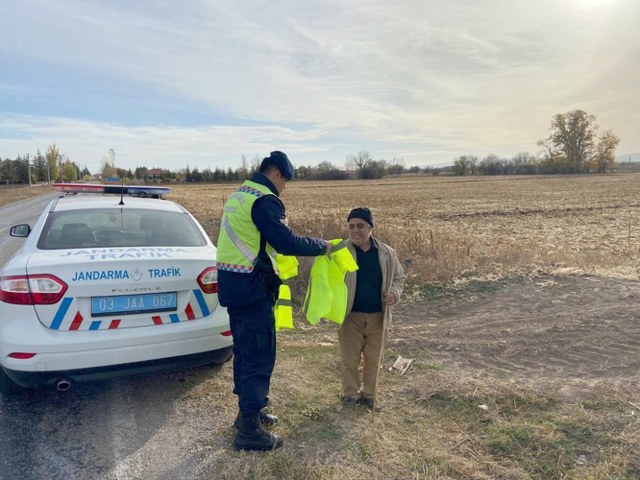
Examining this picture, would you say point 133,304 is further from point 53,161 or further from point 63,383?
point 53,161

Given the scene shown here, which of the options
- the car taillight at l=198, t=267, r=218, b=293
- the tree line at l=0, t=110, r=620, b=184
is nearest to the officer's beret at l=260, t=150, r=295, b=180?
the car taillight at l=198, t=267, r=218, b=293

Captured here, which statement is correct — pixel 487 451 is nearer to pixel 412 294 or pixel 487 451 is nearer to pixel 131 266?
pixel 131 266

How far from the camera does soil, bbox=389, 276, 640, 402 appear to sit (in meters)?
4.02

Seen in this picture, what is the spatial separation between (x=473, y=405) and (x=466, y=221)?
16.8 metres

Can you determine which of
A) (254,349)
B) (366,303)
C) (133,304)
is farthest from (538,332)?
(133,304)

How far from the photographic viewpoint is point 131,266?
3377mm

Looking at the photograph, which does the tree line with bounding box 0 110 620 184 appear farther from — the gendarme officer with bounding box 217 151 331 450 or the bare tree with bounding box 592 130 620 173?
the gendarme officer with bounding box 217 151 331 450

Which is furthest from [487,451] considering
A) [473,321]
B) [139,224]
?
[139,224]

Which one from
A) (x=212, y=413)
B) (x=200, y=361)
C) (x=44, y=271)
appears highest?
(x=44, y=271)

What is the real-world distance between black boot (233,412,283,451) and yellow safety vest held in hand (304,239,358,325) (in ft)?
2.52

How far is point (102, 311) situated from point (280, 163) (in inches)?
65.9

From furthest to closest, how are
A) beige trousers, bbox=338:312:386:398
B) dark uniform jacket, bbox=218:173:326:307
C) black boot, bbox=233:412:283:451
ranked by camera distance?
beige trousers, bbox=338:312:386:398, black boot, bbox=233:412:283:451, dark uniform jacket, bbox=218:173:326:307

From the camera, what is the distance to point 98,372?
3.20 metres

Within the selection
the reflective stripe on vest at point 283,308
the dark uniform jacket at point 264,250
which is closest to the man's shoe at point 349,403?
the reflective stripe on vest at point 283,308
